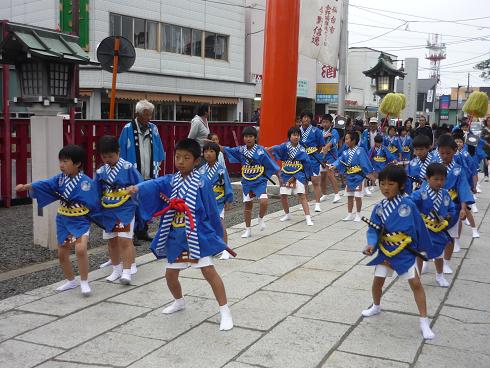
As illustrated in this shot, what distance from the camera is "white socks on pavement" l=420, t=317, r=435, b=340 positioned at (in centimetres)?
405

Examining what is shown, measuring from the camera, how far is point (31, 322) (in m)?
4.30

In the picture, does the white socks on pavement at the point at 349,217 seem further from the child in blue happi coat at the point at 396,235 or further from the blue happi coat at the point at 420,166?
the child in blue happi coat at the point at 396,235

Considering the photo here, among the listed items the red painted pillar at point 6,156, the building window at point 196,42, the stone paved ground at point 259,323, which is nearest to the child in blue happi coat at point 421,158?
the stone paved ground at point 259,323

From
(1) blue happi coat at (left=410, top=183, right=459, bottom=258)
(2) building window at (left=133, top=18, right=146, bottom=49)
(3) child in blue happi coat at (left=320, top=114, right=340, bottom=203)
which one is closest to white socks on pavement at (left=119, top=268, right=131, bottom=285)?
(1) blue happi coat at (left=410, top=183, right=459, bottom=258)

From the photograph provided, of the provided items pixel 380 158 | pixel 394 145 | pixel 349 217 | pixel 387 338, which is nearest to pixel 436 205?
pixel 387 338

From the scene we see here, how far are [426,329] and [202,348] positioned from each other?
170cm

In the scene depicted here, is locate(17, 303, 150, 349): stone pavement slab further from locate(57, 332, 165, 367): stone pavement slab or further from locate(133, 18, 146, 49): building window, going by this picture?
locate(133, 18, 146, 49): building window

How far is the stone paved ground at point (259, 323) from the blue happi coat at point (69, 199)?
2.00 ft

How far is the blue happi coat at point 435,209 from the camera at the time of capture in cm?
512

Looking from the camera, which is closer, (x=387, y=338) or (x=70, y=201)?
(x=387, y=338)

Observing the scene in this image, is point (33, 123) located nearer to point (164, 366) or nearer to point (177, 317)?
point (177, 317)

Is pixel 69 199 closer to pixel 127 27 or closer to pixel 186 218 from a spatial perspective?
pixel 186 218

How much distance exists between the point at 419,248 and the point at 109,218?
2.91m

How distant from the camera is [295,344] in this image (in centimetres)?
388
